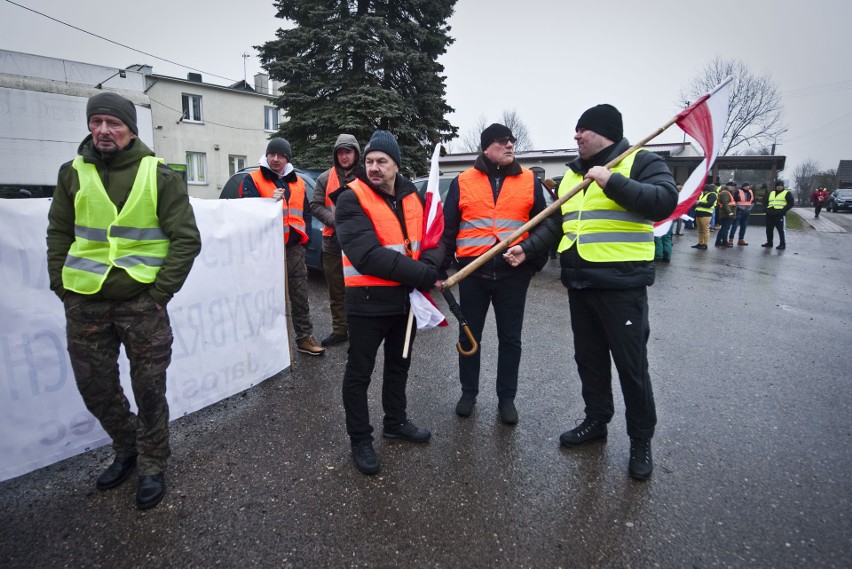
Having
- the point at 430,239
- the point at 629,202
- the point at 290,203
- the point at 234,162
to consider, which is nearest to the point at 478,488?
the point at 430,239

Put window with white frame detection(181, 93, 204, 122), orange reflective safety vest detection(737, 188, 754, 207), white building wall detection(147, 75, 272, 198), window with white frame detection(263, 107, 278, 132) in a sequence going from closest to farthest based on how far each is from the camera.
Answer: orange reflective safety vest detection(737, 188, 754, 207)
white building wall detection(147, 75, 272, 198)
window with white frame detection(181, 93, 204, 122)
window with white frame detection(263, 107, 278, 132)

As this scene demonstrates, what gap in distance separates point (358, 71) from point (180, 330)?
1313 cm

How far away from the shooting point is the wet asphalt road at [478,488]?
222 centimetres

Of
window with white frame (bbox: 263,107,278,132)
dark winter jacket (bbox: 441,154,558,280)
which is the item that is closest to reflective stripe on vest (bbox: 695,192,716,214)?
dark winter jacket (bbox: 441,154,558,280)

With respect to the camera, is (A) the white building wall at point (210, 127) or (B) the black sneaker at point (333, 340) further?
(A) the white building wall at point (210, 127)

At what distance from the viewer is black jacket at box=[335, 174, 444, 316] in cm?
269

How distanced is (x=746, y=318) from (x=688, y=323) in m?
1.03

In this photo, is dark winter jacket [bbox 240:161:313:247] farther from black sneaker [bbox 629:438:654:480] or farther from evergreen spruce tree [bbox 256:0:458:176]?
evergreen spruce tree [bbox 256:0:458:176]

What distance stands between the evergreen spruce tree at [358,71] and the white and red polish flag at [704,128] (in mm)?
11785

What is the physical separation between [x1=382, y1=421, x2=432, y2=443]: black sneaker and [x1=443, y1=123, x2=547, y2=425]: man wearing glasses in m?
0.44

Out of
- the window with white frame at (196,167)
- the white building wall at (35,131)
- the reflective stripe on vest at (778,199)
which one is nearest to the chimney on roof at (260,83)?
the window with white frame at (196,167)

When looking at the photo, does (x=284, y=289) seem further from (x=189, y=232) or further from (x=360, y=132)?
(x=360, y=132)

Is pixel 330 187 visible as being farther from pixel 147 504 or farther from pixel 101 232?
pixel 147 504

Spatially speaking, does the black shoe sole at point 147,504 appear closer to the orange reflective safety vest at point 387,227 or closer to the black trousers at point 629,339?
the orange reflective safety vest at point 387,227
